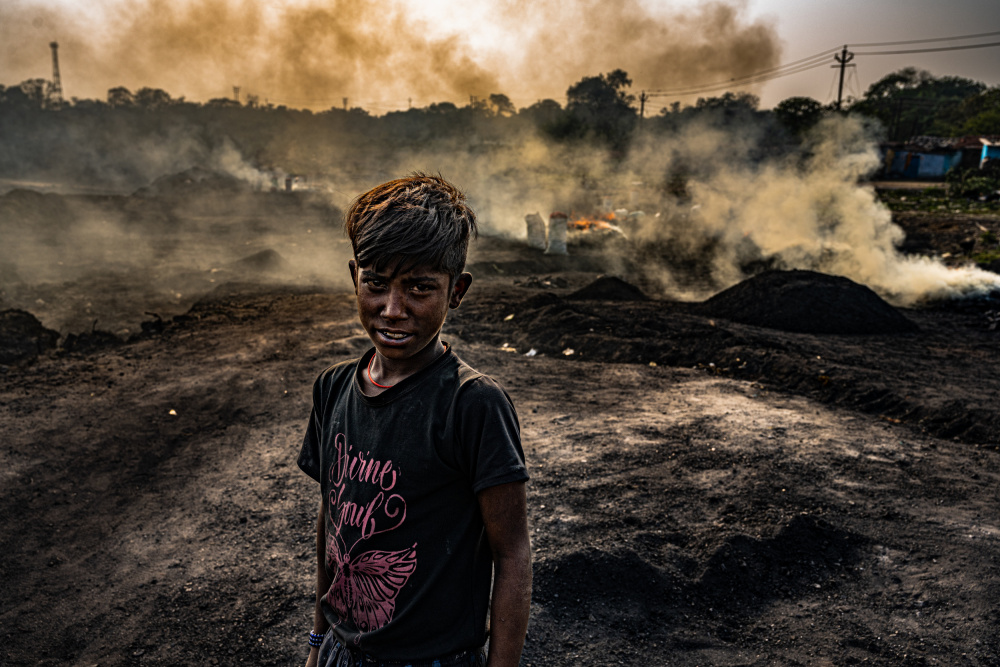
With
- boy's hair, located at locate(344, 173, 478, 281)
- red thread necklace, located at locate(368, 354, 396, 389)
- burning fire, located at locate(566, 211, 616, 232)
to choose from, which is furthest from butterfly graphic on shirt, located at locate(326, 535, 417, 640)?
burning fire, located at locate(566, 211, 616, 232)

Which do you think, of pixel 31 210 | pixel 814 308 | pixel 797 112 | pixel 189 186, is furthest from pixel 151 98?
pixel 814 308

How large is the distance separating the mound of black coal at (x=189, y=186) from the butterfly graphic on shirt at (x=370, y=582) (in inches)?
1046

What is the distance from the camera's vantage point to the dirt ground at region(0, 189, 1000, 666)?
297cm

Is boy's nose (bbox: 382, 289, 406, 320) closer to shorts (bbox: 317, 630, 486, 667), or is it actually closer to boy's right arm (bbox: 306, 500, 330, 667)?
boy's right arm (bbox: 306, 500, 330, 667)

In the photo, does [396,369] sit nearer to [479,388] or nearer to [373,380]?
[373,380]

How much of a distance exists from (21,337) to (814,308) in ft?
37.3

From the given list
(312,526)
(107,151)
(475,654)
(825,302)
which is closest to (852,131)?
(825,302)

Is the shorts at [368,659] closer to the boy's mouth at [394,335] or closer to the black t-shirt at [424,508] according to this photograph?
the black t-shirt at [424,508]

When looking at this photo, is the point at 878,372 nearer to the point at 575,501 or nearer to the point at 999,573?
the point at 999,573

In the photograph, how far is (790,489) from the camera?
4238mm

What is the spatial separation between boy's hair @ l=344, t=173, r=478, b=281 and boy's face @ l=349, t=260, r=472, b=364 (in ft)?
0.07

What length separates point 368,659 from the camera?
4.32 feet

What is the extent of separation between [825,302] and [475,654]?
10299mm

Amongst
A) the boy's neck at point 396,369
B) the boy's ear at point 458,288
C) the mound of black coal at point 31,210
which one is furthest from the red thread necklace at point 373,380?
the mound of black coal at point 31,210
